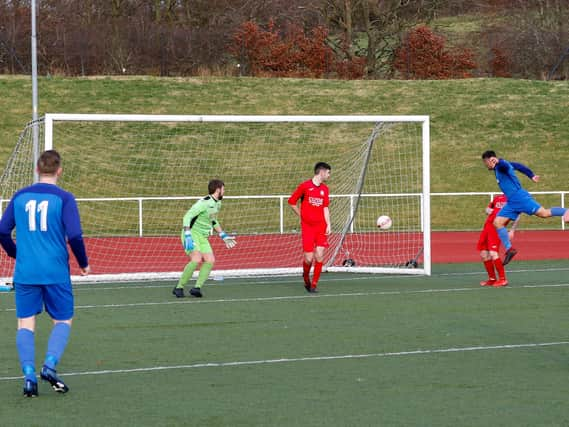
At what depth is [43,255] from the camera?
26.1 ft

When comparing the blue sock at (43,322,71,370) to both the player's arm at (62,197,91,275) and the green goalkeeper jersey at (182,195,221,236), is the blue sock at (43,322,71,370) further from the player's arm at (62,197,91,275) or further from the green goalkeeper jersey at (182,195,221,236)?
the green goalkeeper jersey at (182,195,221,236)

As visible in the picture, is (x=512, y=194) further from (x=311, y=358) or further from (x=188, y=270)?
(x=311, y=358)

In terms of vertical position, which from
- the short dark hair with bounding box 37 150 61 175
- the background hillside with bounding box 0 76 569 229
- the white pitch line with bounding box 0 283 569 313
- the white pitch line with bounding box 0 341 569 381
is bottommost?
the white pitch line with bounding box 0 341 569 381

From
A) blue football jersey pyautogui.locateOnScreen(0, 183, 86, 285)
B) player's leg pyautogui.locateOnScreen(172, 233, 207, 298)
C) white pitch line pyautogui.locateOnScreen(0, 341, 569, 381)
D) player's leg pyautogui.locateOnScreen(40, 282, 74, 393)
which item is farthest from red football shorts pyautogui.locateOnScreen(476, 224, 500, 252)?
blue football jersey pyautogui.locateOnScreen(0, 183, 86, 285)

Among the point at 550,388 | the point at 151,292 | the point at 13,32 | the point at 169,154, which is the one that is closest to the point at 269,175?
the point at 169,154

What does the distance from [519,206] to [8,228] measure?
9.25 meters

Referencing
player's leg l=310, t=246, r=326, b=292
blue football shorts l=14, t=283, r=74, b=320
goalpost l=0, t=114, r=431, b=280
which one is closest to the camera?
blue football shorts l=14, t=283, r=74, b=320

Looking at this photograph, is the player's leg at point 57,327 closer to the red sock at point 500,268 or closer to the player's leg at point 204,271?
the player's leg at point 204,271

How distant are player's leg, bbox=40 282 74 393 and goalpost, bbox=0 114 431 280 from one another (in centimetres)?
813

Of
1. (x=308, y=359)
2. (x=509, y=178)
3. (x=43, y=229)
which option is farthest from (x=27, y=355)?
(x=509, y=178)

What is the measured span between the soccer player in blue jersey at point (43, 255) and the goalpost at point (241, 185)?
8.11 metres

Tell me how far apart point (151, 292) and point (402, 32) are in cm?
4161

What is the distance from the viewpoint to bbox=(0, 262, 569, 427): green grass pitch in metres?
7.36

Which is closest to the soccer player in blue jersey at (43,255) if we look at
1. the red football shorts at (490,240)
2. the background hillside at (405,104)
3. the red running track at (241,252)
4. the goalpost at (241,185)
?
the goalpost at (241,185)
